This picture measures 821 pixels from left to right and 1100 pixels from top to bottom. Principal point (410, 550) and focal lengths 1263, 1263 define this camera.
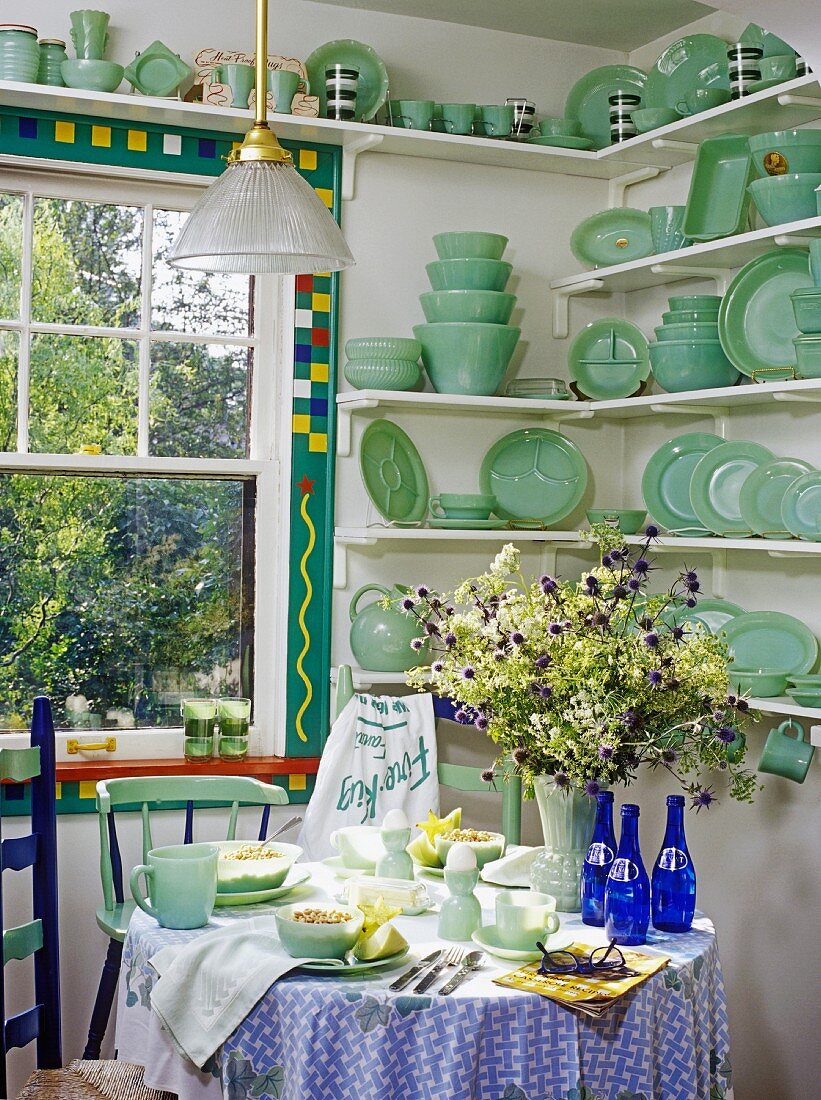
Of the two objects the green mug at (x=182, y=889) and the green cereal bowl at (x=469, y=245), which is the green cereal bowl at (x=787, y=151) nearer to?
the green cereal bowl at (x=469, y=245)

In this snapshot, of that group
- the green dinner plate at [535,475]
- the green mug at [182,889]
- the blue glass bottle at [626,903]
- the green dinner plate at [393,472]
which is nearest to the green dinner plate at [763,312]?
the green dinner plate at [535,475]

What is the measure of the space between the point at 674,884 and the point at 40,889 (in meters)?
1.32

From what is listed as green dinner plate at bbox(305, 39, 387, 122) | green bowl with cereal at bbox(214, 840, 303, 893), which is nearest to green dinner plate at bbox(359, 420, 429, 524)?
green dinner plate at bbox(305, 39, 387, 122)

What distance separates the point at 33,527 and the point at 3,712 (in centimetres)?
48

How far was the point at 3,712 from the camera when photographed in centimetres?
325

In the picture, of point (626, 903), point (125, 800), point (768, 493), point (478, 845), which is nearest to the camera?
point (626, 903)

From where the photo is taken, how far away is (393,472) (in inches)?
139

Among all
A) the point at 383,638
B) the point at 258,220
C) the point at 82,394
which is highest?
Answer: the point at 258,220

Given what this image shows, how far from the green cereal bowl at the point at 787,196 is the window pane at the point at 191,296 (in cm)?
139

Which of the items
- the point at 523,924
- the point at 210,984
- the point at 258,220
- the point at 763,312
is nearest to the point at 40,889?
the point at 210,984

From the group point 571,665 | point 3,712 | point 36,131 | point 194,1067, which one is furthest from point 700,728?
point 36,131

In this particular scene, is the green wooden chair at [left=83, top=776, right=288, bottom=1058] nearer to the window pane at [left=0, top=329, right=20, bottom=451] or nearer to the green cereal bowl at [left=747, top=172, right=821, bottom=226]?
the window pane at [left=0, top=329, right=20, bottom=451]

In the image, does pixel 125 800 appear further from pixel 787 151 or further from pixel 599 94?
pixel 599 94

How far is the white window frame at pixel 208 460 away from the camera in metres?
3.25
